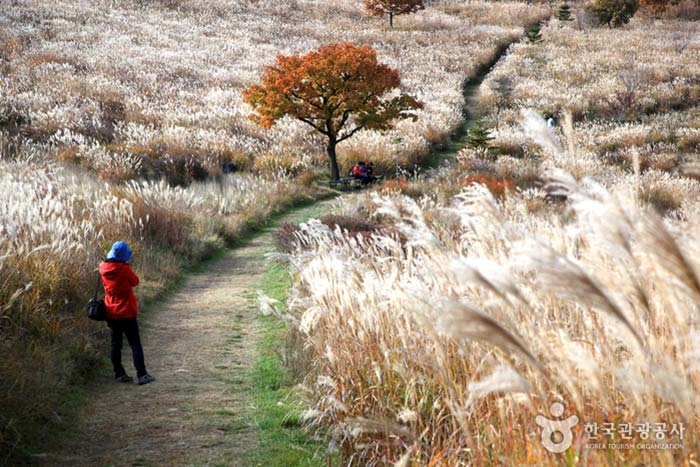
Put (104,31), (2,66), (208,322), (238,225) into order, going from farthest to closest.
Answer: (104,31) < (2,66) < (238,225) < (208,322)

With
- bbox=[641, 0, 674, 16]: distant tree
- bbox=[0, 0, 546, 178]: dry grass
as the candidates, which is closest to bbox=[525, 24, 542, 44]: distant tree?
bbox=[0, 0, 546, 178]: dry grass

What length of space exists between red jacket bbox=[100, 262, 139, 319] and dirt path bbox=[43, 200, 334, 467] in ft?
2.08

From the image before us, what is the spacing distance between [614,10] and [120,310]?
59867 millimetres

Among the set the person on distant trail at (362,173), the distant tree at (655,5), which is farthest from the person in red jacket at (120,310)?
the distant tree at (655,5)

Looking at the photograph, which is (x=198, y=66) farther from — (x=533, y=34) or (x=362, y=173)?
(x=533, y=34)

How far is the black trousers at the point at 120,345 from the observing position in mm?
6043

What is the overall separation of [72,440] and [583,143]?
25.1 metres

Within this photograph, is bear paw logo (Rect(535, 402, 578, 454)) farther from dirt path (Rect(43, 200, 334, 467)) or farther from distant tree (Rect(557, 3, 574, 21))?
distant tree (Rect(557, 3, 574, 21))

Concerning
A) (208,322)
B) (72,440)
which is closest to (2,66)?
(208,322)

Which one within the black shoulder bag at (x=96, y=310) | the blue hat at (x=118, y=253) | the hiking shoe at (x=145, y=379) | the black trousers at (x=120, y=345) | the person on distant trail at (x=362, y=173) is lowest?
the person on distant trail at (x=362, y=173)

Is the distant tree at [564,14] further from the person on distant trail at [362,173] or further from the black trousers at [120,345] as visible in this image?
the black trousers at [120,345]

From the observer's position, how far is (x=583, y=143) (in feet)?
87.2

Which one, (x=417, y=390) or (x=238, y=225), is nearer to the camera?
(x=417, y=390)

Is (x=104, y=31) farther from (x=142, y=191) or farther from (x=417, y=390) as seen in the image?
(x=417, y=390)
